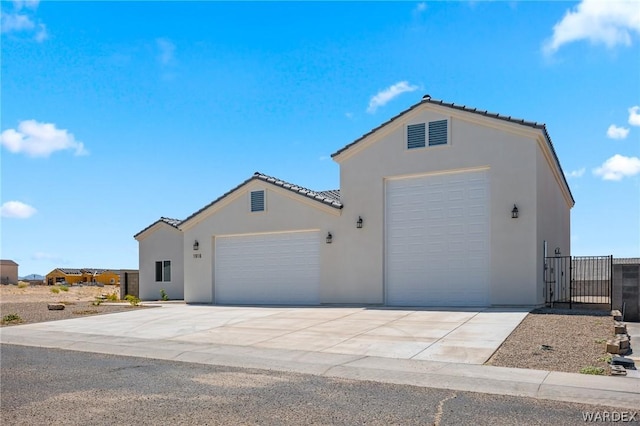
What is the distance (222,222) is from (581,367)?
16.1 m

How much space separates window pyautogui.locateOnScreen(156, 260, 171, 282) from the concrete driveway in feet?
31.1

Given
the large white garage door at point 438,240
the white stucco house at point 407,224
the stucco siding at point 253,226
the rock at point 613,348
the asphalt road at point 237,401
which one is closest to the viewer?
the asphalt road at point 237,401

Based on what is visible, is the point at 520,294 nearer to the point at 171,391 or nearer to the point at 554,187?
the point at 554,187

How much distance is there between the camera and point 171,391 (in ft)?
23.2

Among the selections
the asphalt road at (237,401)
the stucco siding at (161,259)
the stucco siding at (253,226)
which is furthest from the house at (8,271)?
the asphalt road at (237,401)

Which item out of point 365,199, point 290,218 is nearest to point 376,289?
point 365,199

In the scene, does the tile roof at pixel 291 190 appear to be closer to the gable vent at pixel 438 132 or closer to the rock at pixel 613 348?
the gable vent at pixel 438 132

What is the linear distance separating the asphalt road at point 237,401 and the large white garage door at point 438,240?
998 centimetres

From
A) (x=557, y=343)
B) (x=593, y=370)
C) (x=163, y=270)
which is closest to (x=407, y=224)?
(x=557, y=343)

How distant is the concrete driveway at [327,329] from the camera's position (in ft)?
32.4

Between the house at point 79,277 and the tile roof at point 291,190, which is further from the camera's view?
the house at point 79,277

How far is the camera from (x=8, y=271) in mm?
76812

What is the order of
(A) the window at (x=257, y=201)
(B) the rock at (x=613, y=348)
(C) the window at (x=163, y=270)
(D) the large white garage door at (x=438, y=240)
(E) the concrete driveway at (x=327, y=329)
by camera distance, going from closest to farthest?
(B) the rock at (x=613, y=348), (E) the concrete driveway at (x=327, y=329), (D) the large white garage door at (x=438, y=240), (A) the window at (x=257, y=201), (C) the window at (x=163, y=270)

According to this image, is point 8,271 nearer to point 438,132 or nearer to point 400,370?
point 438,132
